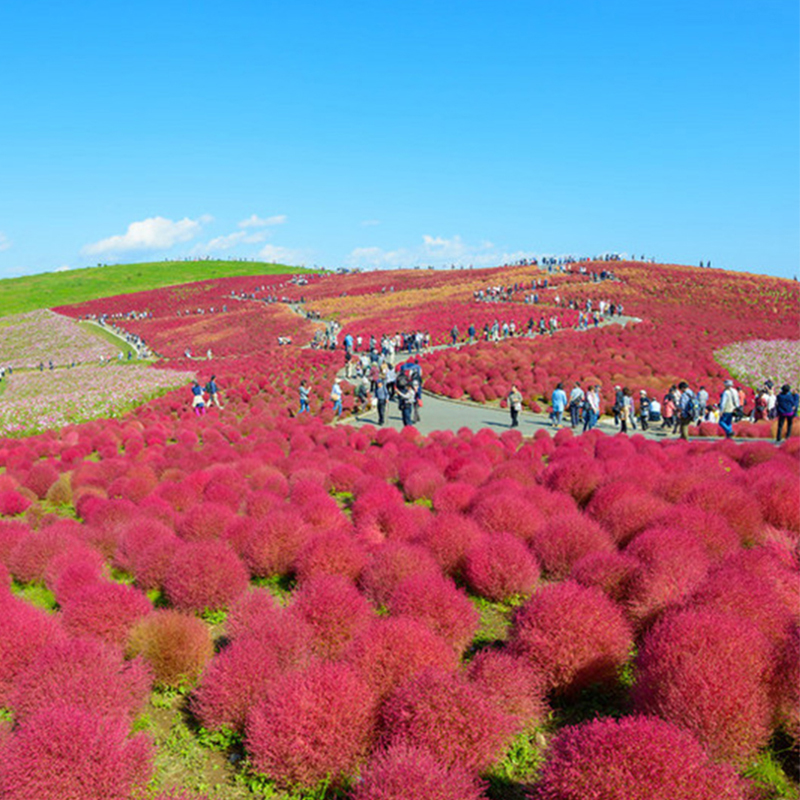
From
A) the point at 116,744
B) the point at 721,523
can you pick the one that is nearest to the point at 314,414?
the point at 721,523

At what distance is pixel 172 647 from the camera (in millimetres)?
5875

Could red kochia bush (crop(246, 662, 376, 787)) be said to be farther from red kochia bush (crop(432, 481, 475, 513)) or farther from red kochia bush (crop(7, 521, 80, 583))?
red kochia bush (crop(7, 521, 80, 583))

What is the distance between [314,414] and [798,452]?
55.1 feet

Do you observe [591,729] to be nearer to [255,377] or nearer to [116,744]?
[116,744]

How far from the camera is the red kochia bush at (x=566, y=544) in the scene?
755 cm

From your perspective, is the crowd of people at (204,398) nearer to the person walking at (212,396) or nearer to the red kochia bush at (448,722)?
the person walking at (212,396)

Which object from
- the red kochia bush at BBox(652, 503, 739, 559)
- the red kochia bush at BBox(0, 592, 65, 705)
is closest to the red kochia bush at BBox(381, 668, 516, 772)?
the red kochia bush at BBox(0, 592, 65, 705)

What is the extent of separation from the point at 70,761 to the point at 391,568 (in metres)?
3.62

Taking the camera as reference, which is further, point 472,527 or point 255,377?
→ point 255,377

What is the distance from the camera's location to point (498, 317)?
4931 cm

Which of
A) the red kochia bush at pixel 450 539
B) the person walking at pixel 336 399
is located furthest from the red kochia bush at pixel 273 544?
the person walking at pixel 336 399

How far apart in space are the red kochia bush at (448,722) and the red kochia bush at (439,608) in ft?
4.46

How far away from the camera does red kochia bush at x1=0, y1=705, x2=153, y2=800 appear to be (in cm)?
389

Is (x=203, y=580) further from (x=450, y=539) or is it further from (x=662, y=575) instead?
(x=662, y=575)
